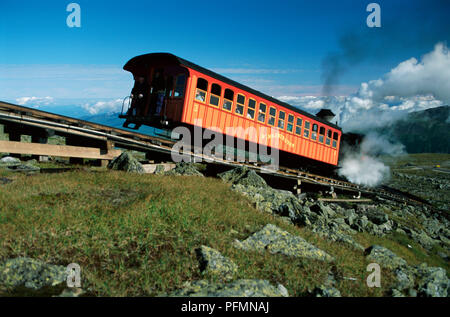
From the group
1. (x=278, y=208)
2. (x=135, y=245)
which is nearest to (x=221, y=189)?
(x=278, y=208)

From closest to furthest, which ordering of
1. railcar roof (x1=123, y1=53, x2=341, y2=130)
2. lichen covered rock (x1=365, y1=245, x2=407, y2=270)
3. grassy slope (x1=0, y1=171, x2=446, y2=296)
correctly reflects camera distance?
grassy slope (x1=0, y1=171, x2=446, y2=296) < lichen covered rock (x1=365, y1=245, x2=407, y2=270) < railcar roof (x1=123, y1=53, x2=341, y2=130)

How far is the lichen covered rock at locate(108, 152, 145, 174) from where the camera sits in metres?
11.8

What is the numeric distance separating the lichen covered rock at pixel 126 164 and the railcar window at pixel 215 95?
4771 millimetres

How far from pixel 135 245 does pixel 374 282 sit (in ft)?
17.0

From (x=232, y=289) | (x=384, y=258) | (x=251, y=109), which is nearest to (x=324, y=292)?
(x=232, y=289)

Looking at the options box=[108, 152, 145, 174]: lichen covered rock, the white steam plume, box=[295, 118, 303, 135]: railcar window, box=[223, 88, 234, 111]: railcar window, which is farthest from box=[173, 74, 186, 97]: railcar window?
the white steam plume

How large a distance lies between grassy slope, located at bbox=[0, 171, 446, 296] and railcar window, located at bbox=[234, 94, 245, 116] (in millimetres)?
7394

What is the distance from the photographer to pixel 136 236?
5828 millimetres

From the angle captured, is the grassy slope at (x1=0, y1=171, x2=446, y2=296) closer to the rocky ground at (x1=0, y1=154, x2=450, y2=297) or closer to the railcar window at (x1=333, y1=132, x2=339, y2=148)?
the rocky ground at (x1=0, y1=154, x2=450, y2=297)

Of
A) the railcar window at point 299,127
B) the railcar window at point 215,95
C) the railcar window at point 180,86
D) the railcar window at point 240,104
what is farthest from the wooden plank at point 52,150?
the railcar window at point 299,127

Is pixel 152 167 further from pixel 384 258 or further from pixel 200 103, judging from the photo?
pixel 384 258

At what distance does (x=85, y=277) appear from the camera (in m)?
4.55

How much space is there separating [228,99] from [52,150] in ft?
27.7

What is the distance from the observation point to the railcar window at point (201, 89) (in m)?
13.4
